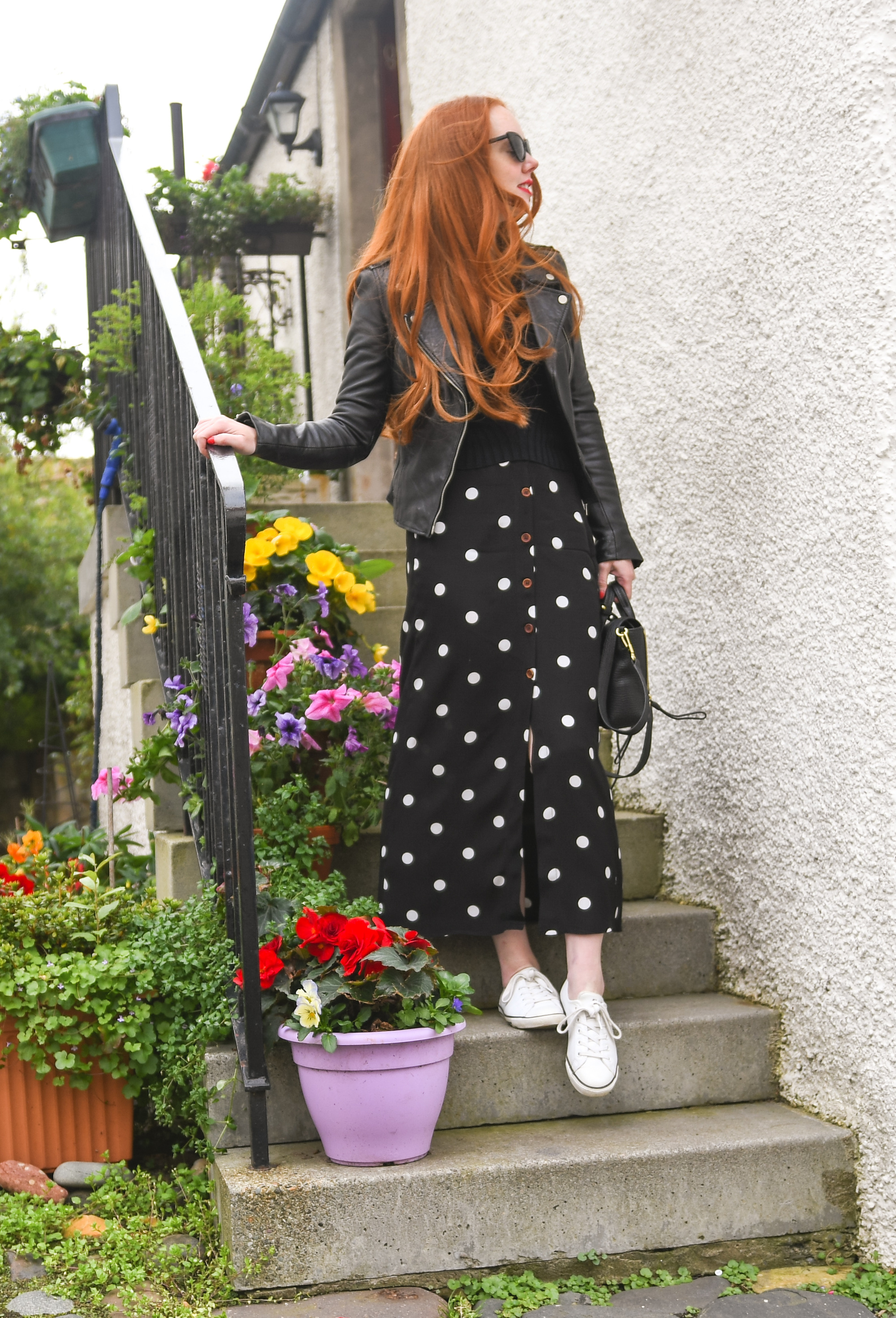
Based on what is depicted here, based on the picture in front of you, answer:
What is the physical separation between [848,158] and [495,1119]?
1749 millimetres

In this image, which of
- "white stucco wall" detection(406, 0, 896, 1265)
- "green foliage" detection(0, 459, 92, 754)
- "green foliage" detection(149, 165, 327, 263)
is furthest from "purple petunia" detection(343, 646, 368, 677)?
"green foliage" detection(0, 459, 92, 754)

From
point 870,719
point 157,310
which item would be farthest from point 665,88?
point 870,719

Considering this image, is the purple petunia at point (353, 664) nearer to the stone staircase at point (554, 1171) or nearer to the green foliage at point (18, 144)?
the stone staircase at point (554, 1171)

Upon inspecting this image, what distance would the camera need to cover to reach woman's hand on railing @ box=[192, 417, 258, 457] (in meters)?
1.94

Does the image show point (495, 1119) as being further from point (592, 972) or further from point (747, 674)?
point (747, 674)

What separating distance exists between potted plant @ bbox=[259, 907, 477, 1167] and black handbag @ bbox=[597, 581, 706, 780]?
523mm

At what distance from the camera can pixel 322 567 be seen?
285cm

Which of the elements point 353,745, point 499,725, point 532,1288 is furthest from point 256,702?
point 532,1288

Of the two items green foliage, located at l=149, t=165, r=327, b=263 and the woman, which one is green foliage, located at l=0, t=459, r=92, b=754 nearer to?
green foliage, located at l=149, t=165, r=327, b=263

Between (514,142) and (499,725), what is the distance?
104 centimetres

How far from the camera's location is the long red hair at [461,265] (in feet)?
7.06

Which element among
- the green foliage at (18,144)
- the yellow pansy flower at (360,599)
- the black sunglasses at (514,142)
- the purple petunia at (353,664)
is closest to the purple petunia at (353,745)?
the purple petunia at (353,664)

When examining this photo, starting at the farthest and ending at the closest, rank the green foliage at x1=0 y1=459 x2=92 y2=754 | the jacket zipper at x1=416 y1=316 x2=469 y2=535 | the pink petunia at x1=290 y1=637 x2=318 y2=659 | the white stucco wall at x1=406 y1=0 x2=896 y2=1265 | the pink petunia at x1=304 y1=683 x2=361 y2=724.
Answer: the green foliage at x1=0 y1=459 x2=92 y2=754 → the pink petunia at x1=290 y1=637 x2=318 y2=659 → the pink petunia at x1=304 y1=683 x2=361 y2=724 → the jacket zipper at x1=416 y1=316 x2=469 y2=535 → the white stucco wall at x1=406 y1=0 x2=896 y2=1265

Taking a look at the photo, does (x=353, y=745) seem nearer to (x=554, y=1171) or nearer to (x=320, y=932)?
(x=320, y=932)
